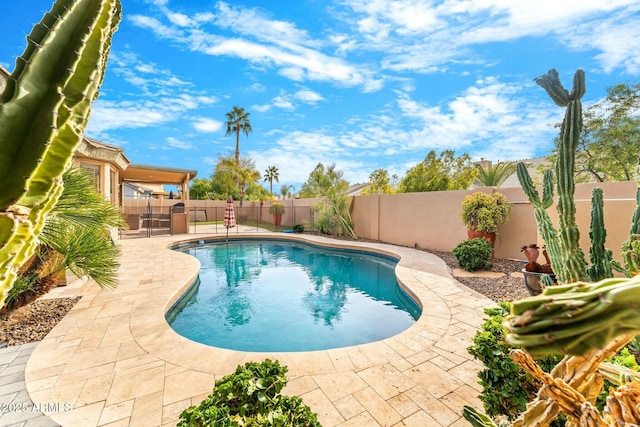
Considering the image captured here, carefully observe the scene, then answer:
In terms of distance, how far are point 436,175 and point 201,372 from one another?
1486 centimetres

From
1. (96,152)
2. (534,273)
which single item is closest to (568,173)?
(534,273)

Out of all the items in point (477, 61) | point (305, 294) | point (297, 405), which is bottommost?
point (305, 294)

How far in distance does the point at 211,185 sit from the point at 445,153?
26.9 metres

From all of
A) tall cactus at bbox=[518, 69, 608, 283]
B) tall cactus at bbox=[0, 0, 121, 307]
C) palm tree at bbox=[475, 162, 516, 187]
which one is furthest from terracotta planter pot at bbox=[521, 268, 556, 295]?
palm tree at bbox=[475, 162, 516, 187]

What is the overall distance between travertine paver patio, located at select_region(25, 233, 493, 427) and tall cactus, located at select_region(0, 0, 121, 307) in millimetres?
2138

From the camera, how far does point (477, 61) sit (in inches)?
396

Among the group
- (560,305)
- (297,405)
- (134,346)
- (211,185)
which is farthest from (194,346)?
(211,185)

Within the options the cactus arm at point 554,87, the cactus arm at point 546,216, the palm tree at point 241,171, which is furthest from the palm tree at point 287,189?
the cactus arm at point 554,87

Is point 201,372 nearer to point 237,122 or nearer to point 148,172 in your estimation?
point 148,172

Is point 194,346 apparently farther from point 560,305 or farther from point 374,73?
point 374,73

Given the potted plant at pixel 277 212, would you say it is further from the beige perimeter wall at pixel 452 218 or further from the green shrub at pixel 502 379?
the green shrub at pixel 502 379

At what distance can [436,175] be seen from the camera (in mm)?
14828

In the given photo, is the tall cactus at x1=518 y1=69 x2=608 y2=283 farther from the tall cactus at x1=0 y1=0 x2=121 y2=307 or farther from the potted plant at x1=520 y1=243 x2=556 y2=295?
the tall cactus at x1=0 y1=0 x2=121 y2=307

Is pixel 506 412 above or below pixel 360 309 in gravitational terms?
above
